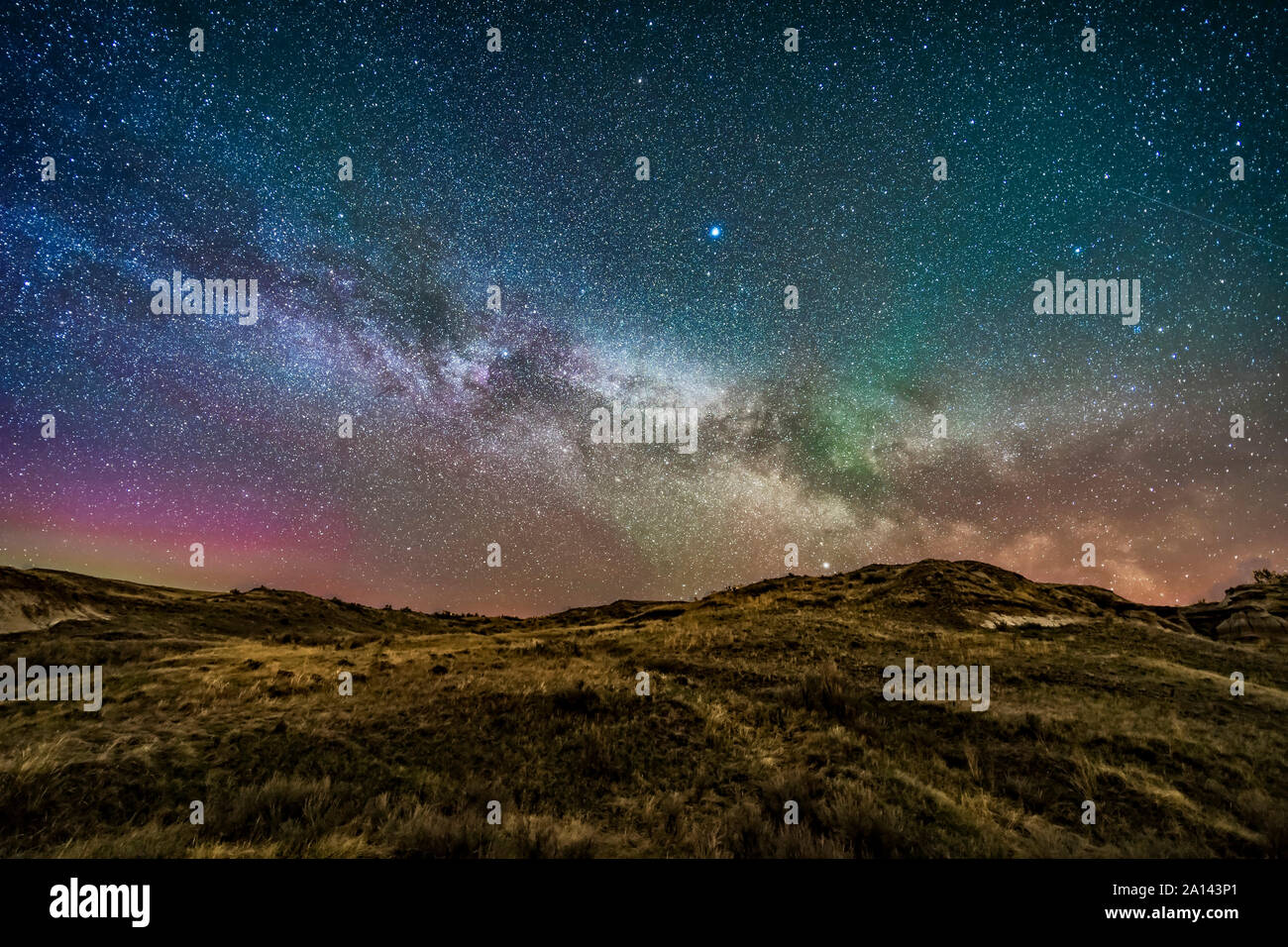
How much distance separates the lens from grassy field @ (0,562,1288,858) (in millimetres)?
5961

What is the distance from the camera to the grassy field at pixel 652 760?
596 cm

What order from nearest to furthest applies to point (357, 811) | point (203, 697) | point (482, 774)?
point (357, 811), point (482, 774), point (203, 697)

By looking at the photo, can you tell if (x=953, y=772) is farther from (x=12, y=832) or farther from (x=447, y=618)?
(x=447, y=618)

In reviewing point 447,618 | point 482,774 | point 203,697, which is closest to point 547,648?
point 203,697

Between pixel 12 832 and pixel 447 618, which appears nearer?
pixel 12 832

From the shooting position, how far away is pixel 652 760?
8445mm
